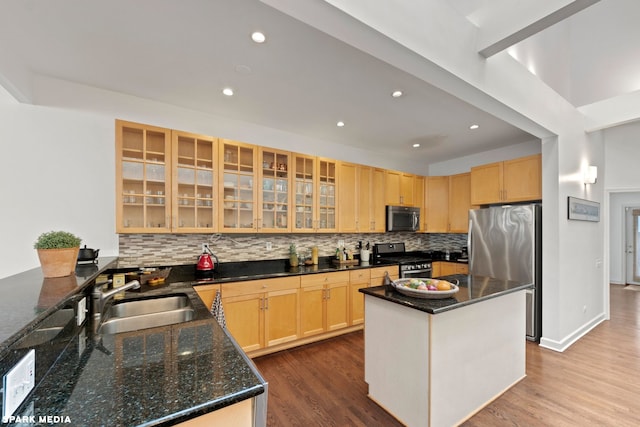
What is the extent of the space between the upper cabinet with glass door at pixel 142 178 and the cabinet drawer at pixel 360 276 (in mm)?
2214

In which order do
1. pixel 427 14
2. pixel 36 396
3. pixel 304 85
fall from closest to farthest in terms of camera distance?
1. pixel 36 396
2. pixel 427 14
3. pixel 304 85

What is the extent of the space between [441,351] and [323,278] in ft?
5.53

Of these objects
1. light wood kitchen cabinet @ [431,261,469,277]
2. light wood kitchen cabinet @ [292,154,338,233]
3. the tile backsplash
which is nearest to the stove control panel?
light wood kitchen cabinet @ [431,261,469,277]

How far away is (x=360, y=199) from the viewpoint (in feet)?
13.3

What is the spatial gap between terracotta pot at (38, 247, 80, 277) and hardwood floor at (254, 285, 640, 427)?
1636 millimetres

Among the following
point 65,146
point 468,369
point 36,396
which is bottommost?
point 468,369

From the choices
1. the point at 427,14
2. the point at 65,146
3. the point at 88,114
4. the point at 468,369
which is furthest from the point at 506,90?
the point at 65,146

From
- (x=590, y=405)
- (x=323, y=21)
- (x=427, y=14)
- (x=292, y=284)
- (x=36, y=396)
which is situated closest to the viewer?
(x=36, y=396)

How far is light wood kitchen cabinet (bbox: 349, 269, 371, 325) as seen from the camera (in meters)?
3.52

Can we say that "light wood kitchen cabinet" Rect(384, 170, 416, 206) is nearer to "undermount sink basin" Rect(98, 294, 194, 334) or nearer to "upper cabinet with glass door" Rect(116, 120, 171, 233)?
"upper cabinet with glass door" Rect(116, 120, 171, 233)

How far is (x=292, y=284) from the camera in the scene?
3.04m

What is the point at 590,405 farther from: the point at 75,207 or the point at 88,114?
the point at 88,114

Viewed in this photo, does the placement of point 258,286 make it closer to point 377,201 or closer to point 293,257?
point 293,257

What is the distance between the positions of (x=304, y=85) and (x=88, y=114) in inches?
81.3
